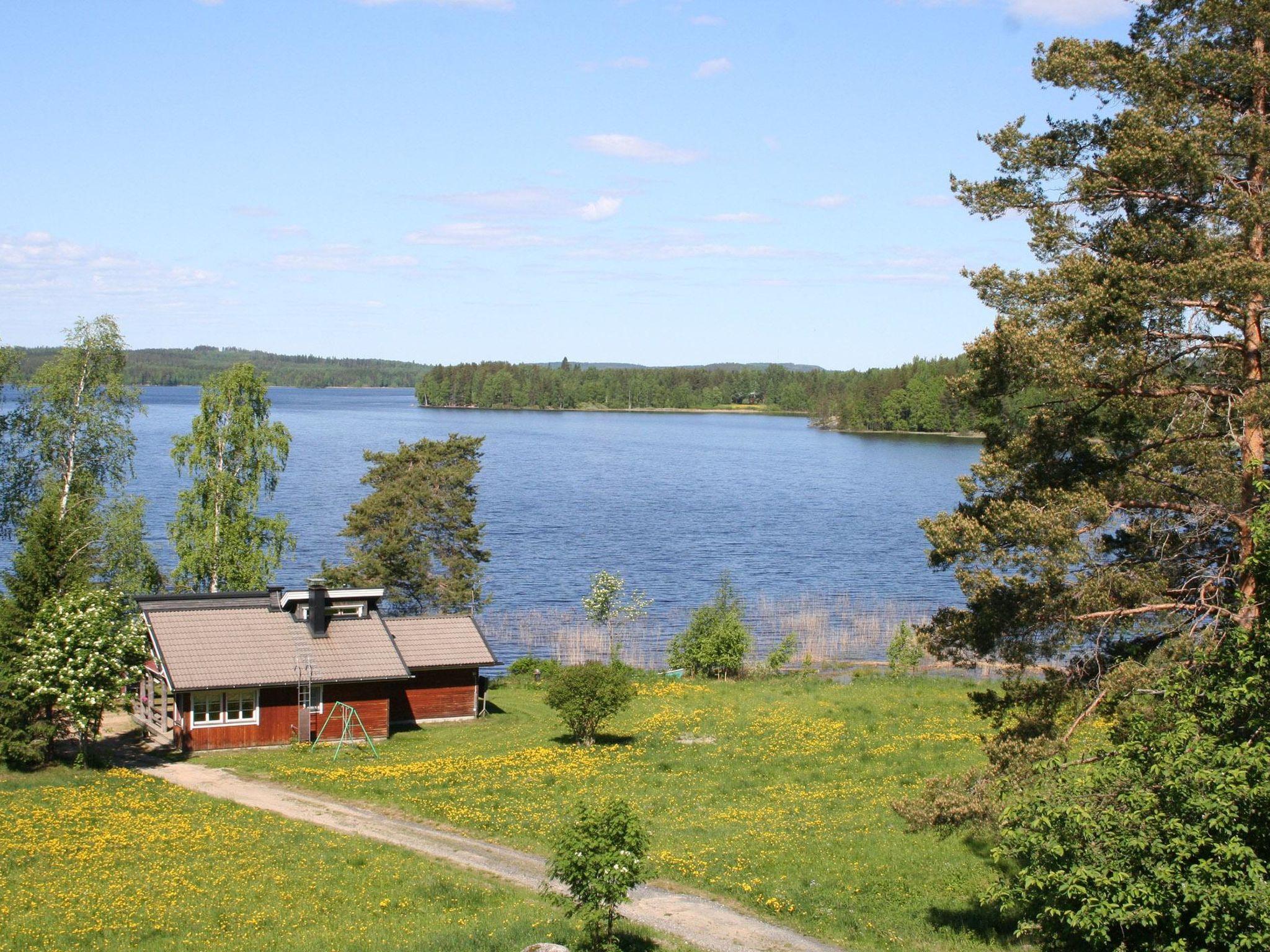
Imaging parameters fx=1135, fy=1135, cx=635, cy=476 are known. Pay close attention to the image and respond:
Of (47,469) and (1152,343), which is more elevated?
(1152,343)

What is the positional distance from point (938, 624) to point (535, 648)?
34.2 meters

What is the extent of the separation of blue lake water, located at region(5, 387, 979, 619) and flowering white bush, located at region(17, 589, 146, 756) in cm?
2535

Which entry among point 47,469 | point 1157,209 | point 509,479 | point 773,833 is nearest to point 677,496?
point 509,479

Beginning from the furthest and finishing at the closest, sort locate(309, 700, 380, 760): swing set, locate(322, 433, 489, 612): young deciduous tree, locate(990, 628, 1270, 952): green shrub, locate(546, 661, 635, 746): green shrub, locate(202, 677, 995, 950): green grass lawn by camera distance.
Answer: locate(322, 433, 489, 612): young deciduous tree < locate(309, 700, 380, 760): swing set < locate(546, 661, 635, 746): green shrub < locate(202, 677, 995, 950): green grass lawn < locate(990, 628, 1270, 952): green shrub

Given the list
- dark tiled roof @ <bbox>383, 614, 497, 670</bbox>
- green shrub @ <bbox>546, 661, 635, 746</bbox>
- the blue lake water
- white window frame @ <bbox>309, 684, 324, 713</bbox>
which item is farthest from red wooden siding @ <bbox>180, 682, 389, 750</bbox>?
the blue lake water

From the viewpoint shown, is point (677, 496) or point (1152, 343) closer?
point (1152, 343)

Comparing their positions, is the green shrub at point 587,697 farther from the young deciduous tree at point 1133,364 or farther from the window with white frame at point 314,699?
the young deciduous tree at point 1133,364

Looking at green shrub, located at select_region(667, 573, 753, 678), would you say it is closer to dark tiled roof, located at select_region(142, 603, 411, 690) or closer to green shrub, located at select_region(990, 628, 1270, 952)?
dark tiled roof, located at select_region(142, 603, 411, 690)

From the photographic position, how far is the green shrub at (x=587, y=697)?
110 ft

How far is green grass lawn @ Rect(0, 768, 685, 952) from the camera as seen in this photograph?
55.8ft

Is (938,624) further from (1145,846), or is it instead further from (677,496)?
(677,496)

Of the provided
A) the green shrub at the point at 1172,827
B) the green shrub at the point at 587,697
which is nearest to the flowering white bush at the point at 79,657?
the green shrub at the point at 587,697

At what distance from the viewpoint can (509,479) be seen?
113875 mm

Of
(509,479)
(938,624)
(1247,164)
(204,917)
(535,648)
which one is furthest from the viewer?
(509,479)
